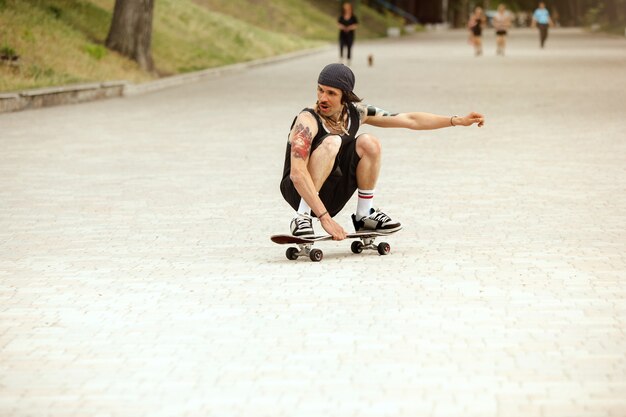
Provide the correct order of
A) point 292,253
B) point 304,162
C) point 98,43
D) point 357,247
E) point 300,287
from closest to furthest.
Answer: point 300,287 < point 304,162 < point 292,253 < point 357,247 < point 98,43

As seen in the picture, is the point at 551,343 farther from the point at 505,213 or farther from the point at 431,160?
the point at 431,160

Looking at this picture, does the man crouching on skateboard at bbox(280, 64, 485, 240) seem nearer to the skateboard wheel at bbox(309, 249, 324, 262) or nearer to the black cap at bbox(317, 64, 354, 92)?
the black cap at bbox(317, 64, 354, 92)

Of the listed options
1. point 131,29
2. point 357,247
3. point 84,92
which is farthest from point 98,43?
point 357,247

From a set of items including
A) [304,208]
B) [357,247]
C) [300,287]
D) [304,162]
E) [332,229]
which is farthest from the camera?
[357,247]

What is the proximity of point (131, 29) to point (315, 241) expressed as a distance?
22250mm

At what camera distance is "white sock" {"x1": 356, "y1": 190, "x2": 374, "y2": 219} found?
9.23m

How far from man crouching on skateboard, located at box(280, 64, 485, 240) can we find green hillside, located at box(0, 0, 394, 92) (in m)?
15.4

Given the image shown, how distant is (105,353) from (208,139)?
11395 millimetres

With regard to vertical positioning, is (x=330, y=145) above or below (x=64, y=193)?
above

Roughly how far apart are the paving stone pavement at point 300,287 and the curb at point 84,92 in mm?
5325

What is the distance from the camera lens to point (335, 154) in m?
8.97

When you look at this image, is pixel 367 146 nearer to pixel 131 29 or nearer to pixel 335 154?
pixel 335 154

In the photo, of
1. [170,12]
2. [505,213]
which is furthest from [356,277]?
[170,12]

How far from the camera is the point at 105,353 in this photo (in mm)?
6445
